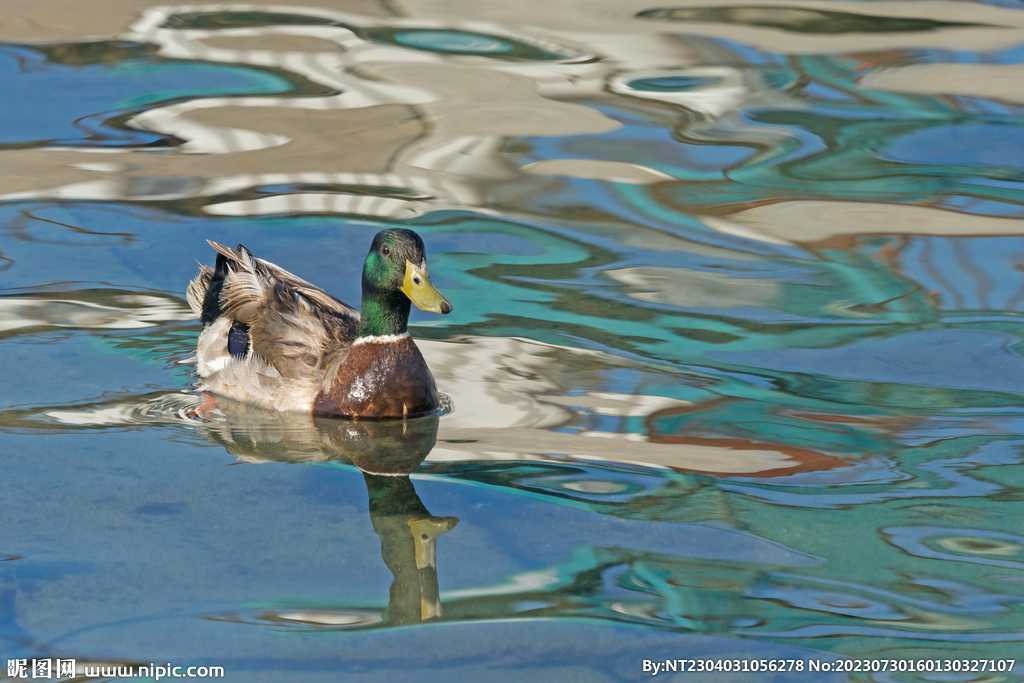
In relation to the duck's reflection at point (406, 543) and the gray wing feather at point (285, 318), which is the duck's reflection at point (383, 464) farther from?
the gray wing feather at point (285, 318)

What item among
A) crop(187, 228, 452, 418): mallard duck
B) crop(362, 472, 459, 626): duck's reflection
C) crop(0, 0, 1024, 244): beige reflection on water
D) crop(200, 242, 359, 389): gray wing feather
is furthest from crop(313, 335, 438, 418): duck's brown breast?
crop(0, 0, 1024, 244): beige reflection on water

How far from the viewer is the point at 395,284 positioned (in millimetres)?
6266

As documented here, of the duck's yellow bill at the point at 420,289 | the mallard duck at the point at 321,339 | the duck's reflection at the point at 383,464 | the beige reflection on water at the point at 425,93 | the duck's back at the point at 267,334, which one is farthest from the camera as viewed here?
the beige reflection on water at the point at 425,93

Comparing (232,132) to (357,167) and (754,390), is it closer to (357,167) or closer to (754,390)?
(357,167)

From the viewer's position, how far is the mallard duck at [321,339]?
247 inches

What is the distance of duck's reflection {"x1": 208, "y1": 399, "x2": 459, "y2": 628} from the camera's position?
4.53 meters

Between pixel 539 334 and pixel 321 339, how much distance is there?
140 centimetres

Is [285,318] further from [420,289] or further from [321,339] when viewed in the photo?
[420,289]

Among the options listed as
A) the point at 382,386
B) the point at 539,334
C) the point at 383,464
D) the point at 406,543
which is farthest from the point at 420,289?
the point at 406,543

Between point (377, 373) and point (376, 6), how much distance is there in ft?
28.0

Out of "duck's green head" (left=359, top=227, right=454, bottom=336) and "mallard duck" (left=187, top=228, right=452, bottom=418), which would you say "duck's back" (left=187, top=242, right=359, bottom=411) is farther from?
"duck's green head" (left=359, top=227, right=454, bottom=336)

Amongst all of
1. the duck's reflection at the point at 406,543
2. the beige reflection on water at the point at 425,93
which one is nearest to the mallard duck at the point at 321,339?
the duck's reflection at the point at 406,543

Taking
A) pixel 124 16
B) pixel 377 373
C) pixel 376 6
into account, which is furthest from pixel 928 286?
pixel 124 16

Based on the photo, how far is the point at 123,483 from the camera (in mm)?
5457
